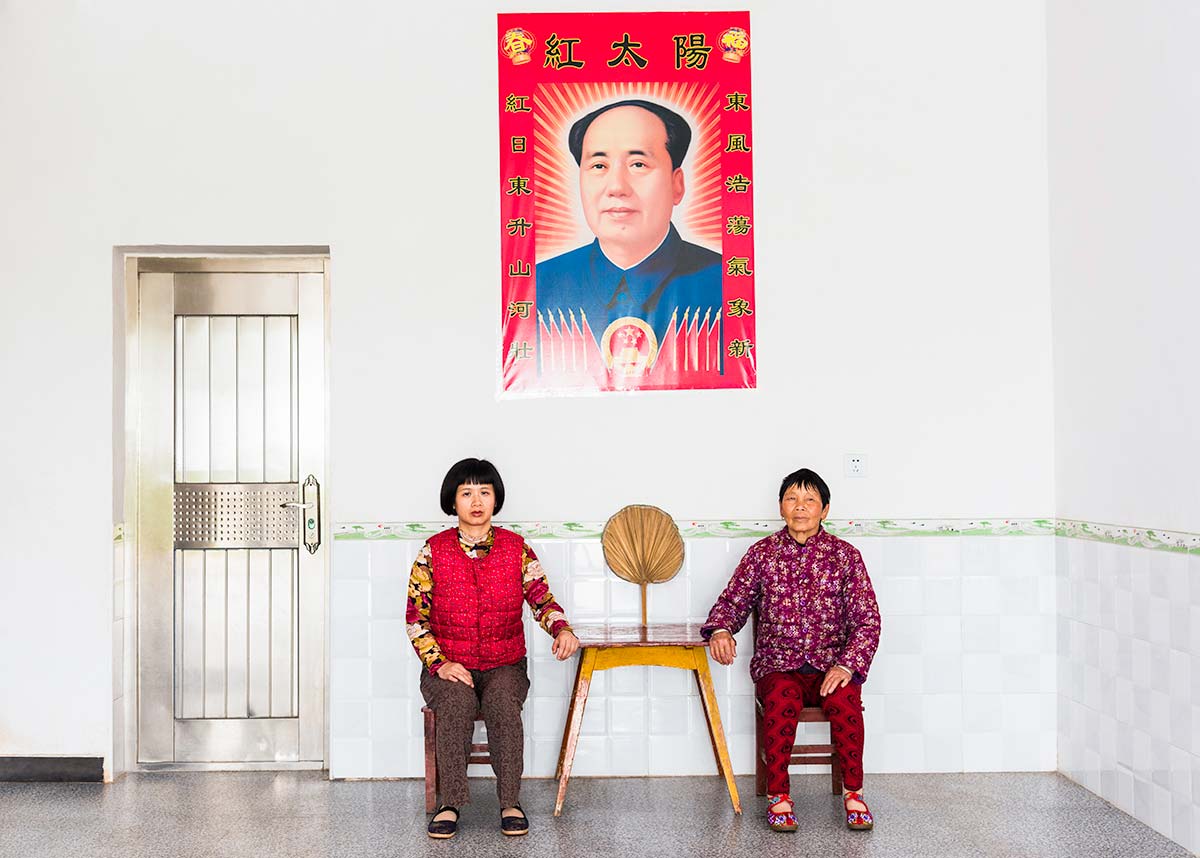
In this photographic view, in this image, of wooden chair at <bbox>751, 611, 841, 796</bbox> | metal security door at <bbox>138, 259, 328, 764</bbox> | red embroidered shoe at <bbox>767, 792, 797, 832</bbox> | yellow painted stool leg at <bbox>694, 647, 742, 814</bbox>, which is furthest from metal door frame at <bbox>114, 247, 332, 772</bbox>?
red embroidered shoe at <bbox>767, 792, 797, 832</bbox>

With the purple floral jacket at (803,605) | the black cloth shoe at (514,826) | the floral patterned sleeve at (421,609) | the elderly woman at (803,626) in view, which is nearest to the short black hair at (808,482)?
the elderly woman at (803,626)

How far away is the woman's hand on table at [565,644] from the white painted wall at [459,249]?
23.2 inches

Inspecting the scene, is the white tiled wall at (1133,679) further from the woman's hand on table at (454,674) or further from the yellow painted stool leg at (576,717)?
the woman's hand on table at (454,674)

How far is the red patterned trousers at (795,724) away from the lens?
3.44m

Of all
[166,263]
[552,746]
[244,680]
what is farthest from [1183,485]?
[166,263]

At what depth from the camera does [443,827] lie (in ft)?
10.9

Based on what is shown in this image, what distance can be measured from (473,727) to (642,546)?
2.88 ft

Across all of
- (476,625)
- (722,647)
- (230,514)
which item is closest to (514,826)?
(476,625)

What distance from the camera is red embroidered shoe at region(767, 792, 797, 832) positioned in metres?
3.34

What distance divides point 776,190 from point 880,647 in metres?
1.67

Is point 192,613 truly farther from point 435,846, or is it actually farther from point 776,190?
point 776,190

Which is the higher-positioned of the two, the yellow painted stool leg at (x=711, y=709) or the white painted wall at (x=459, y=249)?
the white painted wall at (x=459, y=249)

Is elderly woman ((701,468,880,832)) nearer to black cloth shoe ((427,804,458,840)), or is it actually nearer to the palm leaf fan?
the palm leaf fan

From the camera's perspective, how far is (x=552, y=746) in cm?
394
